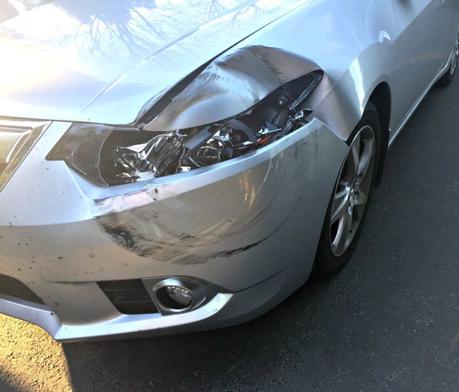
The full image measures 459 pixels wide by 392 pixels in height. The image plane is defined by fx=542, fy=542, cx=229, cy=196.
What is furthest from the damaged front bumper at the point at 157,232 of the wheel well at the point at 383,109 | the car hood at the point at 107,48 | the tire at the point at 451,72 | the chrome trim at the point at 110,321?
the tire at the point at 451,72

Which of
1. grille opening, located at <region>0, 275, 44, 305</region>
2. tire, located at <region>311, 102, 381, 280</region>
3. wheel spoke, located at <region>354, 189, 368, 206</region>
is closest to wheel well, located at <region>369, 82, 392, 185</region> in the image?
tire, located at <region>311, 102, 381, 280</region>

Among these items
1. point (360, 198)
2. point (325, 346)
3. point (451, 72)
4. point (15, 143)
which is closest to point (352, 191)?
point (360, 198)

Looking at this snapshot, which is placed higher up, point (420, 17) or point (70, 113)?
point (70, 113)

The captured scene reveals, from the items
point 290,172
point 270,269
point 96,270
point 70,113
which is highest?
point 70,113

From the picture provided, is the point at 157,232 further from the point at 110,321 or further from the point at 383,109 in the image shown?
the point at 383,109

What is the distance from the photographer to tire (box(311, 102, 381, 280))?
2260mm

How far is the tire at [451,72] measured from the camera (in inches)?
174

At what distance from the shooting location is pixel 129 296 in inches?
72.6

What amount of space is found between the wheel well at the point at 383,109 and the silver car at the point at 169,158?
274 millimetres

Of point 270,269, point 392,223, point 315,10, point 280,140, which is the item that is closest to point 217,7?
point 315,10

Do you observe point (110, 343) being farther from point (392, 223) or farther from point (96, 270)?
point (392, 223)

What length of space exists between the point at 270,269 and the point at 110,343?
91cm

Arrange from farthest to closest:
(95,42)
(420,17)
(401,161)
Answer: (401,161) → (420,17) → (95,42)

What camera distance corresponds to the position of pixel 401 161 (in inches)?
137
